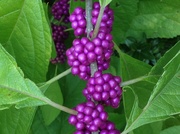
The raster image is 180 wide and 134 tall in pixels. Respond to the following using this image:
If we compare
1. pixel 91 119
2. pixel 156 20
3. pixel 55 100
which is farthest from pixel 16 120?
pixel 156 20

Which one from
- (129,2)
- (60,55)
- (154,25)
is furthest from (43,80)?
(154,25)

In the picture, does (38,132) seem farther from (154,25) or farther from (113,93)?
(113,93)

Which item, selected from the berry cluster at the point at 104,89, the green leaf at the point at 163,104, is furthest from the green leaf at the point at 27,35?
the green leaf at the point at 163,104

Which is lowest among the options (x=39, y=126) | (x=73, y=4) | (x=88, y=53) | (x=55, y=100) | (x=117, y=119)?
(x=39, y=126)

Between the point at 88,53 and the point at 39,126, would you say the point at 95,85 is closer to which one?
the point at 88,53

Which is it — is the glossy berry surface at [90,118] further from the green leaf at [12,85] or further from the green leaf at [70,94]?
the green leaf at [70,94]

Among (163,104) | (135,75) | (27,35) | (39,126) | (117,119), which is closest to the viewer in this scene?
(163,104)
